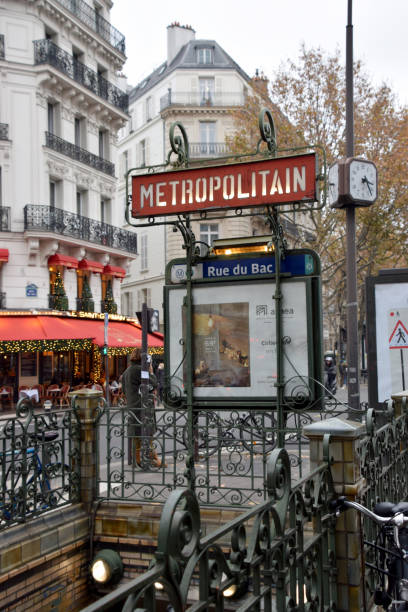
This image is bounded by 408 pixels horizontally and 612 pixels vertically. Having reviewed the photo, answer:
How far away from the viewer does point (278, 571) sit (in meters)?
3.10

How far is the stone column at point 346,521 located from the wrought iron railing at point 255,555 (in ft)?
0.23

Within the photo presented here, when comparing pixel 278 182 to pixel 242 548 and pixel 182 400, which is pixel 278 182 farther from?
pixel 242 548

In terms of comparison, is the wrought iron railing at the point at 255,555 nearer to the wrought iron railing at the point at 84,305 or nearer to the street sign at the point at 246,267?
the street sign at the point at 246,267

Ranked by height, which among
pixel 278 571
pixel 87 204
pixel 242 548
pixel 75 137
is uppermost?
pixel 75 137

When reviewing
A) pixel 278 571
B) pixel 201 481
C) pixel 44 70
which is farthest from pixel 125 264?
pixel 278 571

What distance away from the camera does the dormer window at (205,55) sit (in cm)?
4241

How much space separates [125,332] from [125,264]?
5.26 meters

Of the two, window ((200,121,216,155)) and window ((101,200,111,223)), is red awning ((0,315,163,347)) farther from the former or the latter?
window ((200,121,216,155))

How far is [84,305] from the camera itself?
1074 inches

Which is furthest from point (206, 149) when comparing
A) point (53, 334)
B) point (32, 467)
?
point (32, 467)

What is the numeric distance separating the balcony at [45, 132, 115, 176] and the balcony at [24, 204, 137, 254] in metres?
2.53

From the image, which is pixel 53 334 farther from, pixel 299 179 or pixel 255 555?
pixel 255 555

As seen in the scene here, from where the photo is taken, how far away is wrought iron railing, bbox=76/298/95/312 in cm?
2720

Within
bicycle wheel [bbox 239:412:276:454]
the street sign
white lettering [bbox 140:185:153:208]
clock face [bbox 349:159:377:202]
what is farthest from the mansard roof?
white lettering [bbox 140:185:153:208]
